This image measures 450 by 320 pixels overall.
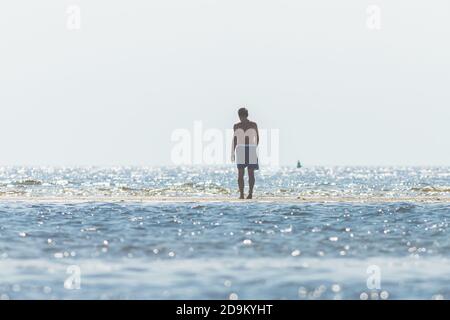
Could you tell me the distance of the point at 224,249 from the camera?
1517 cm

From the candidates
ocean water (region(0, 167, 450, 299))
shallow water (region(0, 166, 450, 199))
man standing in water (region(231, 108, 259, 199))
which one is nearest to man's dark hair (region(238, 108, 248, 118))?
man standing in water (region(231, 108, 259, 199))

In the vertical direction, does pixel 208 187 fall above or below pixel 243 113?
below

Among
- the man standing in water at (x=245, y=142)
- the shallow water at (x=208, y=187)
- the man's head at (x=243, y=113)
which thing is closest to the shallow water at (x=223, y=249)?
the man standing in water at (x=245, y=142)

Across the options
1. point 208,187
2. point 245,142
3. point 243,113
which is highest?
point 243,113

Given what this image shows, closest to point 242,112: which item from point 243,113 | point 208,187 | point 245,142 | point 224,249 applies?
point 243,113

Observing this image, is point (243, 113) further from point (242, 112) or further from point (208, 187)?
point (208, 187)

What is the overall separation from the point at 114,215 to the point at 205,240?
189 inches

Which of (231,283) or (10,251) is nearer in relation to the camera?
(231,283)

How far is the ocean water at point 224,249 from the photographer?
37.8 ft

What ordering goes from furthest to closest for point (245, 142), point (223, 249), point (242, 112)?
point (245, 142) < point (242, 112) < point (223, 249)
